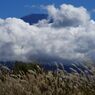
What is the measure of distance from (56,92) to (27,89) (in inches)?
33.1

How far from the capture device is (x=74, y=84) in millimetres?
9156

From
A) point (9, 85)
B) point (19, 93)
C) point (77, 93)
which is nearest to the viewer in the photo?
point (77, 93)

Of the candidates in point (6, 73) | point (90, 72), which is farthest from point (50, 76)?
point (6, 73)

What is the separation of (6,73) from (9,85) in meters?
1.57

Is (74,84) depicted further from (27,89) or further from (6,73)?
(6,73)

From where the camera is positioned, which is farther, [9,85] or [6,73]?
[6,73]

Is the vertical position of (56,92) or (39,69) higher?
(39,69)

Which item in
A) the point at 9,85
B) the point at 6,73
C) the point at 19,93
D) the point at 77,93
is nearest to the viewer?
the point at 77,93

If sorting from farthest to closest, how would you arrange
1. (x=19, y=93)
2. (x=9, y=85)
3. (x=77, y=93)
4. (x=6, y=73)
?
(x=6, y=73)
(x=9, y=85)
(x=19, y=93)
(x=77, y=93)

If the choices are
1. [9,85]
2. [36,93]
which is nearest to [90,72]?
[36,93]

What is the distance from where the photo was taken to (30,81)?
9.50 m

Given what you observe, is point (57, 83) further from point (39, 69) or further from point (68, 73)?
point (39, 69)

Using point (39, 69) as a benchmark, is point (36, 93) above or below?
below

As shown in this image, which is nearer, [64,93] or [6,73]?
[64,93]
